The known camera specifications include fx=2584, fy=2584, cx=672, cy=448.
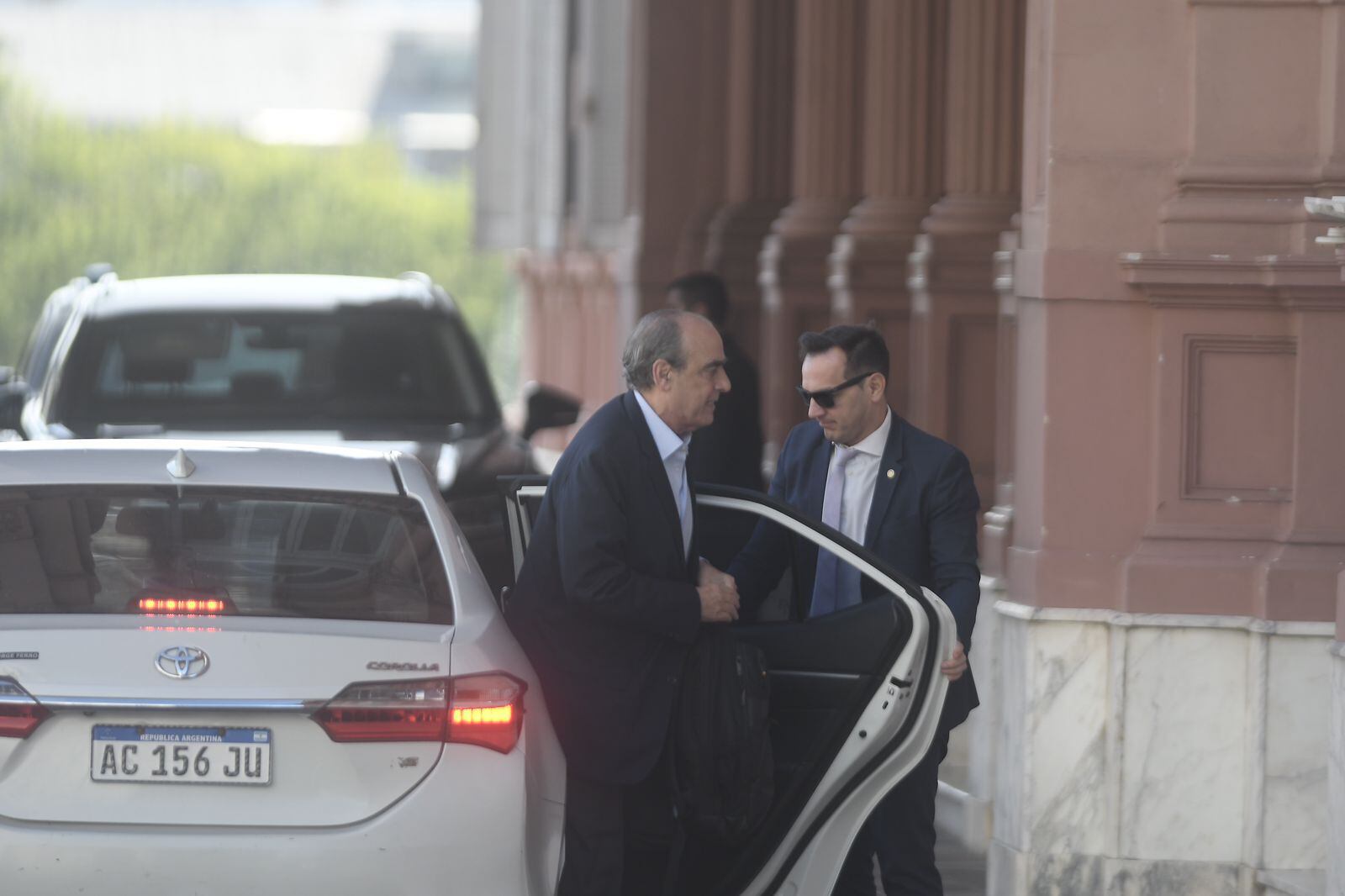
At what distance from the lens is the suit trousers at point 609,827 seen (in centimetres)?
611

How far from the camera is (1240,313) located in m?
8.03

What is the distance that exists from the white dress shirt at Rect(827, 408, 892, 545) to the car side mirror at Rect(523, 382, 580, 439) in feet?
14.1

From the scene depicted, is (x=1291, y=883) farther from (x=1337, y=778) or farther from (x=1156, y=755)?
(x=1337, y=778)

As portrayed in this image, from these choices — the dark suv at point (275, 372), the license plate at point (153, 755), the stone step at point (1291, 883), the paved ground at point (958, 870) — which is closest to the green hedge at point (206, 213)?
the dark suv at point (275, 372)

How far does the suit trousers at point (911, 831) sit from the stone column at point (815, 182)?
768cm

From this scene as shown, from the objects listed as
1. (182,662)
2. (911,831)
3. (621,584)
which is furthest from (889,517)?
(182,662)

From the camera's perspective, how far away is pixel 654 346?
6.20 meters

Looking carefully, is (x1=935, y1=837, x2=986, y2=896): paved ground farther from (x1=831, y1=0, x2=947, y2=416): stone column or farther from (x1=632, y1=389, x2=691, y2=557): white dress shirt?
(x1=831, y1=0, x2=947, y2=416): stone column

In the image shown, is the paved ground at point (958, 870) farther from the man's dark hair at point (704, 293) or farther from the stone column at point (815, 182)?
the stone column at point (815, 182)

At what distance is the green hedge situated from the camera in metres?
88.9

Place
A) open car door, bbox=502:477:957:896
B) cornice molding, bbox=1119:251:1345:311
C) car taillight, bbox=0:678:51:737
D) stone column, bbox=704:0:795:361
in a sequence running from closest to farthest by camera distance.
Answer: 1. car taillight, bbox=0:678:51:737
2. open car door, bbox=502:477:957:896
3. cornice molding, bbox=1119:251:1345:311
4. stone column, bbox=704:0:795:361

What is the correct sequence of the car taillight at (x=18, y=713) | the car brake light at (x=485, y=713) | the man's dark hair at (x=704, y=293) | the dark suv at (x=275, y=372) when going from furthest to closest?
the man's dark hair at (x=704, y=293)
the dark suv at (x=275, y=372)
the car brake light at (x=485, y=713)
the car taillight at (x=18, y=713)

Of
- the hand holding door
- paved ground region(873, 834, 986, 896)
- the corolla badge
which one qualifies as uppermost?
the corolla badge

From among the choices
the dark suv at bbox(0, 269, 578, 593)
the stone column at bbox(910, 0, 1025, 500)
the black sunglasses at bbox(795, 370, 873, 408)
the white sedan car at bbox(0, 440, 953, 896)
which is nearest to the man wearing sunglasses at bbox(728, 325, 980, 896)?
the black sunglasses at bbox(795, 370, 873, 408)
